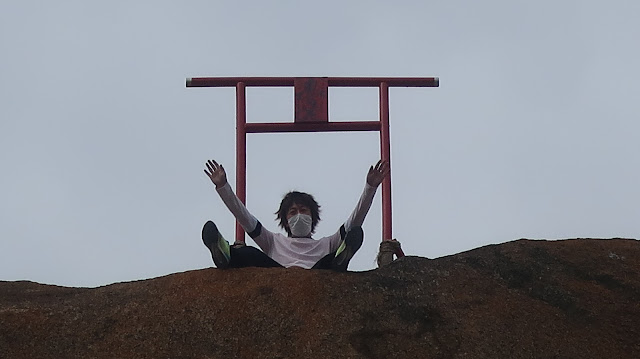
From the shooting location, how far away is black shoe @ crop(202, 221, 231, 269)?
19.1 feet

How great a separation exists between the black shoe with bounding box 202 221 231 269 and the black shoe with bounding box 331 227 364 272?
83 cm

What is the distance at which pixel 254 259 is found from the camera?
642 cm

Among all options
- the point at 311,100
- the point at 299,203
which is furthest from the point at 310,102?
the point at 299,203

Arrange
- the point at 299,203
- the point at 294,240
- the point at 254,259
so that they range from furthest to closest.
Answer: the point at 299,203
the point at 294,240
the point at 254,259

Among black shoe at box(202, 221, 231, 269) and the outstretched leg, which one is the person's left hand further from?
black shoe at box(202, 221, 231, 269)

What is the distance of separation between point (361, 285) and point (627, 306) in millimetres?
1814

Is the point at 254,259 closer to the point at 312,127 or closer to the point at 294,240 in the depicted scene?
the point at 294,240

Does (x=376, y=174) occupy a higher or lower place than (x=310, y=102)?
lower

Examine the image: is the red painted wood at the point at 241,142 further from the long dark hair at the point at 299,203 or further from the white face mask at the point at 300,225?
the white face mask at the point at 300,225

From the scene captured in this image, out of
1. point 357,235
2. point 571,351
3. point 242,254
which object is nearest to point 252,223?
point 242,254

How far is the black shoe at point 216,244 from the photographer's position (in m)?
5.82

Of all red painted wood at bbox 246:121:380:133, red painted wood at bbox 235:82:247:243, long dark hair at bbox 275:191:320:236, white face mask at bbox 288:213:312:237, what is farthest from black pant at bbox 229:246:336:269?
red painted wood at bbox 246:121:380:133

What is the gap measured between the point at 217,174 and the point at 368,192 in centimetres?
119

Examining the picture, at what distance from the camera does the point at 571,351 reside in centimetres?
507
